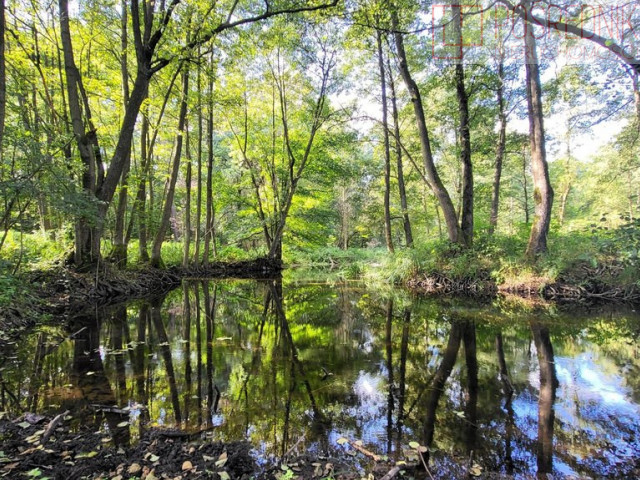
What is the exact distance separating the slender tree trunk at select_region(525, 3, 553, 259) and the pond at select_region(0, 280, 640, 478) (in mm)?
2678

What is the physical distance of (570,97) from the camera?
1216 cm

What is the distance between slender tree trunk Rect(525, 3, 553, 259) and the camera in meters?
8.99

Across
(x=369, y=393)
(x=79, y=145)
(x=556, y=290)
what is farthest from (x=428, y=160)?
(x=79, y=145)

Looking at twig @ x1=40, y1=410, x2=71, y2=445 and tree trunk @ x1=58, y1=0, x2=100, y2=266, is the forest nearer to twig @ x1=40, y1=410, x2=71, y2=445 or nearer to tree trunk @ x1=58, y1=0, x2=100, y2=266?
tree trunk @ x1=58, y1=0, x2=100, y2=266

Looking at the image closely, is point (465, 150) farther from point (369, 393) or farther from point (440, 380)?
point (369, 393)

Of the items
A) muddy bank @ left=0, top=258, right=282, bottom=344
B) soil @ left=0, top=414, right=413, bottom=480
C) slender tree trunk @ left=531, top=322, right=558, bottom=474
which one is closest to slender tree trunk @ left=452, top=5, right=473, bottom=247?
slender tree trunk @ left=531, top=322, right=558, bottom=474

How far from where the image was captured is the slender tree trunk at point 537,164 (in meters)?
8.99

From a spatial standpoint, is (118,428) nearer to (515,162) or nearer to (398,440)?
(398,440)

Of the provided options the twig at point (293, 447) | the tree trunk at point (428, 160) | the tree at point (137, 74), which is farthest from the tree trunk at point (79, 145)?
the tree trunk at point (428, 160)

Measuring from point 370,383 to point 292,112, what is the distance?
680 inches

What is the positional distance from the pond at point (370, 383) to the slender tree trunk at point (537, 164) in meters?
2.68

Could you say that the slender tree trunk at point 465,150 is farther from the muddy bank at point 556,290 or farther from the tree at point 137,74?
the tree at point 137,74

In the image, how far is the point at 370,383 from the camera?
3795 millimetres

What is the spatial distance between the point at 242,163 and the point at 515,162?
53.1 ft
